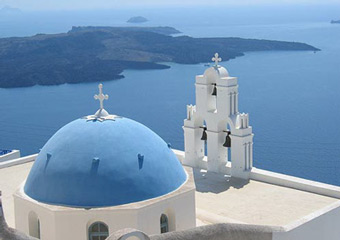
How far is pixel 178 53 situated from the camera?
306 feet

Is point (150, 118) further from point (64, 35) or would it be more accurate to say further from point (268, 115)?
point (64, 35)

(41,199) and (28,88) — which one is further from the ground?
(41,199)

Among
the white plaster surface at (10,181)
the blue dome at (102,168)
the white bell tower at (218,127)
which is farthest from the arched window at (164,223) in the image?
the white bell tower at (218,127)

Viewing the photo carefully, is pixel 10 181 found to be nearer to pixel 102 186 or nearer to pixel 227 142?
pixel 227 142

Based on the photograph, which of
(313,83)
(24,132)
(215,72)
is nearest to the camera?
(215,72)

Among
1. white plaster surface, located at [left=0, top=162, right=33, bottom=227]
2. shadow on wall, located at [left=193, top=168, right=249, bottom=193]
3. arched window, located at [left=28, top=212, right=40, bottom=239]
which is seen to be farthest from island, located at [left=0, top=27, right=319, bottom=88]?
arched window, located at [left=28, top=212, right=40, bottom=239]

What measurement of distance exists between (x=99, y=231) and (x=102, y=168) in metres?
1.05

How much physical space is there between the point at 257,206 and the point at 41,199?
4752mm

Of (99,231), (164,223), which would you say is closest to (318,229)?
(164,223)

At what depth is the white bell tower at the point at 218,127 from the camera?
51.0 feet

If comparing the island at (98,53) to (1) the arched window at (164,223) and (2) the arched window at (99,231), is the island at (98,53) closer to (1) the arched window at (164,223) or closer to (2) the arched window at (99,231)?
(1) the arched window at (164,223)

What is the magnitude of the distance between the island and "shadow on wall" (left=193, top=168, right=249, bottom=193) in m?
59.7

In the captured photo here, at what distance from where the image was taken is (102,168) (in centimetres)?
1082

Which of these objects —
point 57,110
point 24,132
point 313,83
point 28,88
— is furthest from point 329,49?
point 24,132
